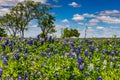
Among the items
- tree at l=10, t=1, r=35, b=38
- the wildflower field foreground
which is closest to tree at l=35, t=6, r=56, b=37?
tree at l=10, t=1, r=35, b=38

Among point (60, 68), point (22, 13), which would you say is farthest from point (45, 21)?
point (60, 68)

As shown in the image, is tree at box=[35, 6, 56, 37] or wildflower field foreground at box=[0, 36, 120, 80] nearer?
wildflower field foreground at box=[0, 36, 120, 80]

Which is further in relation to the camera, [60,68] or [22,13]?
[22,13]

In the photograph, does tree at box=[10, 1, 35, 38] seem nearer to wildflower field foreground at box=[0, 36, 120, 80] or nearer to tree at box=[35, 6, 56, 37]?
tree at box=[35, 6, 56, 37]

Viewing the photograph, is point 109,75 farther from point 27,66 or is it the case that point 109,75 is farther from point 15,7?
point 15,7

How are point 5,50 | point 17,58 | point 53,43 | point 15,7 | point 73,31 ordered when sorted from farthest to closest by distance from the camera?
point 73,31, point 15,7, point 53,43, point 5,50, point 17,58

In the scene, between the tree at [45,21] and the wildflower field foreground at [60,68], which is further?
the tree at [45,21]

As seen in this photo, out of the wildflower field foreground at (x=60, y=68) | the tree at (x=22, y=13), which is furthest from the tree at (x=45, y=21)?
the wildflower field foreground at (x=60, y=68)

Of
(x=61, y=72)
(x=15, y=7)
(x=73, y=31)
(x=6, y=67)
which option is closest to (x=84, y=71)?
(x=61, y=72)

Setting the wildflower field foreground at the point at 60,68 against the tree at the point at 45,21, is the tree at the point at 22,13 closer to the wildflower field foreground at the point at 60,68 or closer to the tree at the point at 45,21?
the tree at the point at 45,21

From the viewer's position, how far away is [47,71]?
7.20m

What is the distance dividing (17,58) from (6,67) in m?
0.78

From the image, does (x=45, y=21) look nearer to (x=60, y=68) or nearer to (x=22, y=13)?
(x=22, y=13)

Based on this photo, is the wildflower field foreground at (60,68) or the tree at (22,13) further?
the tree at (22,13)
